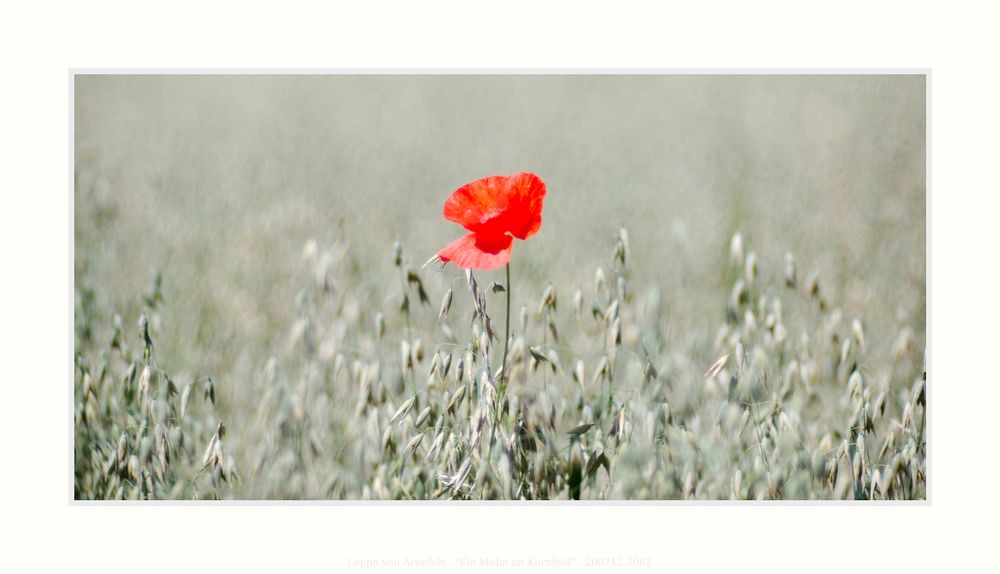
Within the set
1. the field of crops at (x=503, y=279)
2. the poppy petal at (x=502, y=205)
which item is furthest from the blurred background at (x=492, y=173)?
the poppy petal at (x=502, y=205)

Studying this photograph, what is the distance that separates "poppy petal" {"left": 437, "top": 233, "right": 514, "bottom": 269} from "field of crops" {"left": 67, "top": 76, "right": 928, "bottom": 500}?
11 cm

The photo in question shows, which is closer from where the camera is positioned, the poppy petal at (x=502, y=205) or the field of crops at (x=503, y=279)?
the poppy petal at (x=502, y=205)

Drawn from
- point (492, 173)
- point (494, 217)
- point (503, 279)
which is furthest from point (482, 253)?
point (492, 173)

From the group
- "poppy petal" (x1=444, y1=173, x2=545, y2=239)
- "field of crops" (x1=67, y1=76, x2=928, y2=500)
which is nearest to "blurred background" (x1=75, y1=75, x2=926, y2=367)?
"field of crops" (x1=67, y1=76, x2=928, y2=500)

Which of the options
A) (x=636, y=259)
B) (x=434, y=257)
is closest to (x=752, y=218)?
(x=636, y=259)

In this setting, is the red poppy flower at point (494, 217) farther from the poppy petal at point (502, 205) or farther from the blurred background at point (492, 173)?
the blurred background at point (492, 173)

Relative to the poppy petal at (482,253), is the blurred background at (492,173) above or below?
above

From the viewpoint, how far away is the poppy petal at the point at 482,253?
78.2 inches

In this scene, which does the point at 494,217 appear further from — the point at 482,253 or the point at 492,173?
the point at 492,173

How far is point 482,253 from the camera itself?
200 centimetres

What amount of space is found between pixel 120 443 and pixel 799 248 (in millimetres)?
1601

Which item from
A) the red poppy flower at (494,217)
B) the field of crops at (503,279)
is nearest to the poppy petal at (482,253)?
the red poppy flower at (494,217)

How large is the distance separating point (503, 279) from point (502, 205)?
0.22 meters

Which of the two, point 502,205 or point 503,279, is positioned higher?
point 502,205
